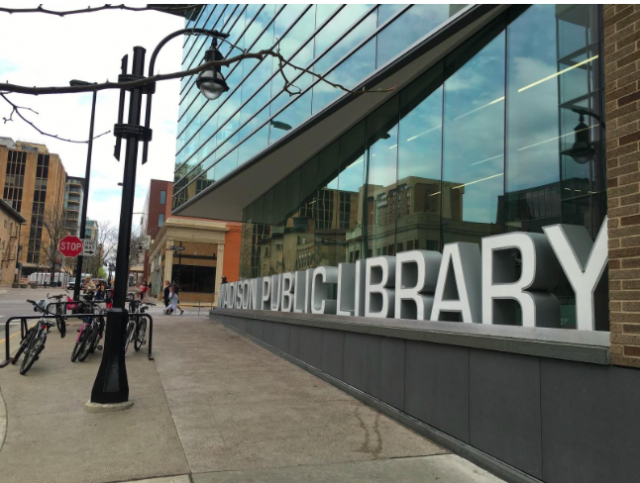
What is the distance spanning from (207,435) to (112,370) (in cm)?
170

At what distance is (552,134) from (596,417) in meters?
3.30

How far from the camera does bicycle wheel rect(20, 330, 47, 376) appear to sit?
834cm

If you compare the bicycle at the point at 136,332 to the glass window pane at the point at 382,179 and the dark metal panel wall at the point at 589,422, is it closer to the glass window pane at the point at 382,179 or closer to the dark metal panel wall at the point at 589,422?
the glass window pane at the point at 382,179

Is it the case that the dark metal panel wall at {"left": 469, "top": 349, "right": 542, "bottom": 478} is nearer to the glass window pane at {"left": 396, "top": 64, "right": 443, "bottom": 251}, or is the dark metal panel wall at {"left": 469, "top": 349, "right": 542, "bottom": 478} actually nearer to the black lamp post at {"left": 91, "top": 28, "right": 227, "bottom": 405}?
the glass window pane at {"left": 396, "top": 64, "right": 443, "bottom": 251}

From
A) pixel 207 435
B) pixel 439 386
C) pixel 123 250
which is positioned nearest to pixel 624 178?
pixel 439 386

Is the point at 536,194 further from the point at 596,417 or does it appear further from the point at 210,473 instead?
the point at 210,473

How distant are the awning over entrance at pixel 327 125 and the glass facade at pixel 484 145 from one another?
20 centimetres

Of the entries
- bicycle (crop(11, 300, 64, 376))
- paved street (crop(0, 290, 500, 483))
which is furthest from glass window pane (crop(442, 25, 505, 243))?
bicycle (crop(11, 300, 64, 376))

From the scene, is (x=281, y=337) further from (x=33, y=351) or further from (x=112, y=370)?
(x=112, y=370)

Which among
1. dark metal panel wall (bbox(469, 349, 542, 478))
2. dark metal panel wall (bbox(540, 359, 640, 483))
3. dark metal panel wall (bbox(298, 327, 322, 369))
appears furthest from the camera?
dark metal panel wall (bbox(298, 327, 322, 369))

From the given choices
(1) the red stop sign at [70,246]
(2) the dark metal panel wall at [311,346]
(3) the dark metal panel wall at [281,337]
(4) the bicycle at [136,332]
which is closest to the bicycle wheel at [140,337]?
(4) the bicycle at [136,332]

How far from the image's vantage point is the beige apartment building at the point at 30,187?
10975 cm

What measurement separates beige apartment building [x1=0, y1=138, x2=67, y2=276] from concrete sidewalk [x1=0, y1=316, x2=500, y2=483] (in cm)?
11310

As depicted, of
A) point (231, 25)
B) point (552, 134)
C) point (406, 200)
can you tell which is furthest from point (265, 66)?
point (552, 134)
